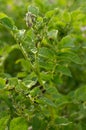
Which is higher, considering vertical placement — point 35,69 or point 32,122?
point 35,69

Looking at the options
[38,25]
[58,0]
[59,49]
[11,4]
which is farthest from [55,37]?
[11,4]

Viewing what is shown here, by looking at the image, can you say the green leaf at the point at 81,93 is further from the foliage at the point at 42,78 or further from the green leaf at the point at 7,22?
the green leaf at the point at 7,22

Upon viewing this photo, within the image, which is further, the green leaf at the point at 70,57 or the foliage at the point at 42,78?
the green leaf at the point at 70,57

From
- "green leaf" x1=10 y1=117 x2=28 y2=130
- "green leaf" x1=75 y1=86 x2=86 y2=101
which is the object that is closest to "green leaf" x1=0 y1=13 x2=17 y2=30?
"green leaf" x1=10 y1=117 x2=28 y2=130

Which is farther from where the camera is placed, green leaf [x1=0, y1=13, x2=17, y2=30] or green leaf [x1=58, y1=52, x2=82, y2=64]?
green leaf [x1=58, y1=52, x2=82, y2=64]

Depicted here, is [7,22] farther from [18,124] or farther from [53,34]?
[18,124]

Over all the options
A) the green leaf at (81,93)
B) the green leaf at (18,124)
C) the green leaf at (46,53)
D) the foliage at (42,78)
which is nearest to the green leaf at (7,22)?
the foliage at (42,78)

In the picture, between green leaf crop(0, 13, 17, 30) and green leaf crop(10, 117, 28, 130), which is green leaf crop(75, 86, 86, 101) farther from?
green leaf crop(0, 13, 17, 30)

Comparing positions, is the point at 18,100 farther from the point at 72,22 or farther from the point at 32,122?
the point at 72,22
